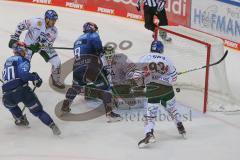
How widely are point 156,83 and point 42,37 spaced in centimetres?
205

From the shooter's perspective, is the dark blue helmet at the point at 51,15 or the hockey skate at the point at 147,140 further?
the dark blue helmet at the point at 51,15

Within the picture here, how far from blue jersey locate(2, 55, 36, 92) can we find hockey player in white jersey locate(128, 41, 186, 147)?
1190mm

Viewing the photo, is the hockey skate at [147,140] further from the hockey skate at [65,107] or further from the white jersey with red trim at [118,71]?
the hockey skate at [65,107]

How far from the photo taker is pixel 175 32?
292 inches

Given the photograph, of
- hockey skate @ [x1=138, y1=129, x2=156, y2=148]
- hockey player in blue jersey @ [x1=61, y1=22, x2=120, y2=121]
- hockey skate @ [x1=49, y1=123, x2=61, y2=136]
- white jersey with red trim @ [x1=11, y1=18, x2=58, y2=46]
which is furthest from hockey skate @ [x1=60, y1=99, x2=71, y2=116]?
hockey skate @ [x1=138, y1=129, x2=156, y2=148]

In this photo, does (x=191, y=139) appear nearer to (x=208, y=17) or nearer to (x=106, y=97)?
(x=106, y=97)

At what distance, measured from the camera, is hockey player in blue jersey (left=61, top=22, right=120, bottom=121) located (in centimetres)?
709

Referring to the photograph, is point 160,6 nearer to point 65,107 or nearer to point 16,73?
point 65,107

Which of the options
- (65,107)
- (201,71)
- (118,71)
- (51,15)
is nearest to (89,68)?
(118,71)

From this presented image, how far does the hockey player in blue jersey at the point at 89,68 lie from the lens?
7086 mm

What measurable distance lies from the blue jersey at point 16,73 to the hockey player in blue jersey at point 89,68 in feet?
2.48

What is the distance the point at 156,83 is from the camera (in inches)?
254

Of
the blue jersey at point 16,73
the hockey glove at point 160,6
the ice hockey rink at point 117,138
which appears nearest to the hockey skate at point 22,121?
the ice hockey rink at point 117,138

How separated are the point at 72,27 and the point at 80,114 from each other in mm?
3563
